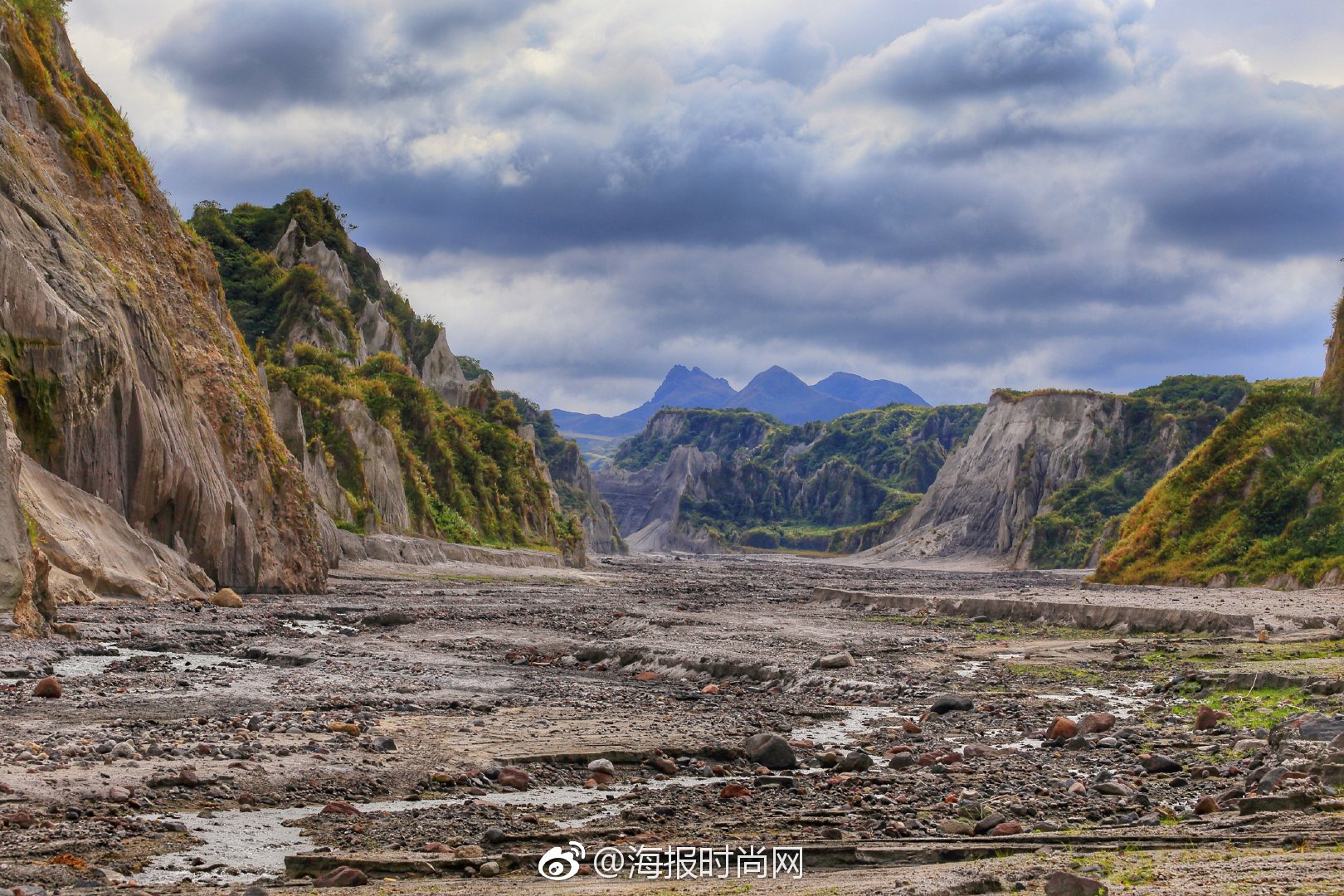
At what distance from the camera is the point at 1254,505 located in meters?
50.3

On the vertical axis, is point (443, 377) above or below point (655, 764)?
above

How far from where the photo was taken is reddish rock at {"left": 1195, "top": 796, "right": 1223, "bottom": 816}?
8422 millimetres

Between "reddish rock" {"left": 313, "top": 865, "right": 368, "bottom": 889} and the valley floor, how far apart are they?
14 centimetres

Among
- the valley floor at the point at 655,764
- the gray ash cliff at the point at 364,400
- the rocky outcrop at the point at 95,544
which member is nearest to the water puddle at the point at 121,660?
the valley floor at the point at 655,764

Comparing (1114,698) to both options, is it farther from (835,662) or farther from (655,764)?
(655,764)

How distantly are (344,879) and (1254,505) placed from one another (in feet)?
170

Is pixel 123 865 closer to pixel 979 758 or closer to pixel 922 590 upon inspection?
pixel 979 758

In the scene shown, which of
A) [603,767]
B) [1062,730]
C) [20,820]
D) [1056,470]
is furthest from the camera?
[1056,470]

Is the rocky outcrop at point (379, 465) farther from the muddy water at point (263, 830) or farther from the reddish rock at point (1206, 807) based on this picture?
the reddish rock at point (1206, 807)

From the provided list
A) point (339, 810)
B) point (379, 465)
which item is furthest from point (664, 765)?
point (379, 465)

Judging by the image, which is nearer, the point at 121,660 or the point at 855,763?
the point at 855,763

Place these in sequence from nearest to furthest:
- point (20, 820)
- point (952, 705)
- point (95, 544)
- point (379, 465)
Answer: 1. point (20, 820)
2. point (952, 705)
3. point (95, 544)
4. point (379, 465)

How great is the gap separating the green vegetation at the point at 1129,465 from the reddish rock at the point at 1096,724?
338ft

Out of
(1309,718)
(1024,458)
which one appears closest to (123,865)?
(1309,718)
